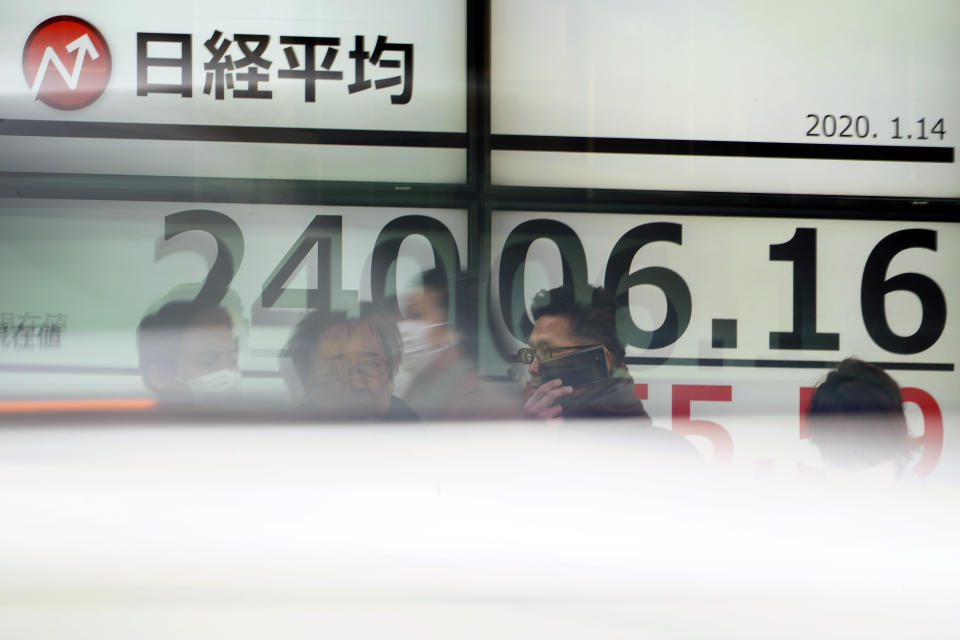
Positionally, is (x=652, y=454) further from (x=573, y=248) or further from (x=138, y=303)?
(x=138, y=303)

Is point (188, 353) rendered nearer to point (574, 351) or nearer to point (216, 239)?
point (216, 239)

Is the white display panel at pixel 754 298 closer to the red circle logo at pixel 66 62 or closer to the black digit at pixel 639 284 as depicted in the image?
the black digit at pixel 639 284

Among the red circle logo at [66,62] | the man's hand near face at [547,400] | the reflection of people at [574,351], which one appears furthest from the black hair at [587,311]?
the red circle logo at [66,62]

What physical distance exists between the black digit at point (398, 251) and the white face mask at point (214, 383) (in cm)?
34

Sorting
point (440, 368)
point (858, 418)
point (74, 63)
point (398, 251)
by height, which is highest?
point (74, 63)

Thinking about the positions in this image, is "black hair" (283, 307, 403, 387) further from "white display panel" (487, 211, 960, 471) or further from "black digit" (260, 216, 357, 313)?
"white display panel" (487, 211, 960, 471)

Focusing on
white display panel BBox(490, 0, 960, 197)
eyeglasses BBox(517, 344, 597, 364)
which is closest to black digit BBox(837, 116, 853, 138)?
white display panel BBox(490, 0, 960, 197)

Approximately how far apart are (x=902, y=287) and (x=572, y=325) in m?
0.79

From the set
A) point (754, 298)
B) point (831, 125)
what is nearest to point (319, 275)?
point (754, 298)

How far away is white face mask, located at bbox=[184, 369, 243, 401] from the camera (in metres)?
1.59

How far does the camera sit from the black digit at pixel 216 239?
1768 mm

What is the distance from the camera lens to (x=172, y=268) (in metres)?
1.76

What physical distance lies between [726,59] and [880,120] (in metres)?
0.39

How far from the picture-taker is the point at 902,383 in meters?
1.94
